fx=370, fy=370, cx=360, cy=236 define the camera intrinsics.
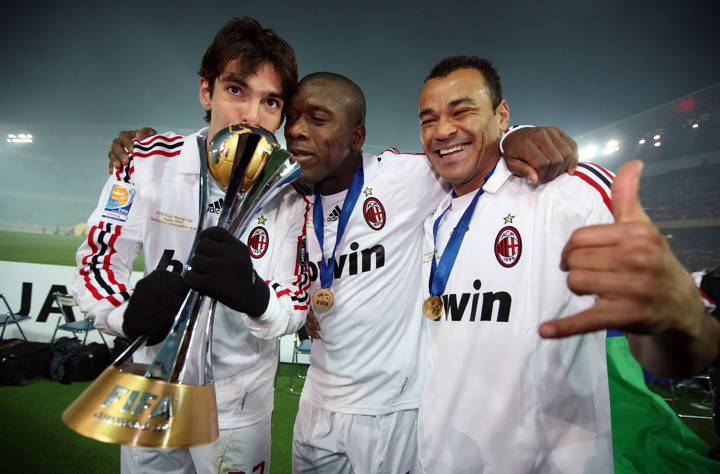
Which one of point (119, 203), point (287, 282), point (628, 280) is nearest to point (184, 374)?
point (287, 282)

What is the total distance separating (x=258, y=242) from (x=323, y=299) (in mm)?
496

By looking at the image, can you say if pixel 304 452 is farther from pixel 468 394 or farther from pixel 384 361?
pixel 468 394

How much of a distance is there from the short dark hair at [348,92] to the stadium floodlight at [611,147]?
19.6m

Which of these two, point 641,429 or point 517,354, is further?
point 641,429

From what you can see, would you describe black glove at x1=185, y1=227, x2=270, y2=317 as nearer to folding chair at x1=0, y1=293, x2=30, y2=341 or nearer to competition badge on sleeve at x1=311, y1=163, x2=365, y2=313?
competition badge on sleeve at x1=311, y1=163, x2=365, y2=313

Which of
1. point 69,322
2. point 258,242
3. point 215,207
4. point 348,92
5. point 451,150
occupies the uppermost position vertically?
point 348,92

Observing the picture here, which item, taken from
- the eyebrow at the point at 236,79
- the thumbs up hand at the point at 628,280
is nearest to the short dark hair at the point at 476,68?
the eyebrow at the point at 236,79

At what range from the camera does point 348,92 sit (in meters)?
2.02

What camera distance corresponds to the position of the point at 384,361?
1.84m

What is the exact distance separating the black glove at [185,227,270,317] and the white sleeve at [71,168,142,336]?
43 centimetres

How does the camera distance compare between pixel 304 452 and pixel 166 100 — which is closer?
pixel 304 452

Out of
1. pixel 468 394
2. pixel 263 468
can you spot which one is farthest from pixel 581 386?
pixel 263 468

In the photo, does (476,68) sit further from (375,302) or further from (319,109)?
(375,302)

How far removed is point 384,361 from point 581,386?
0.85 metres
